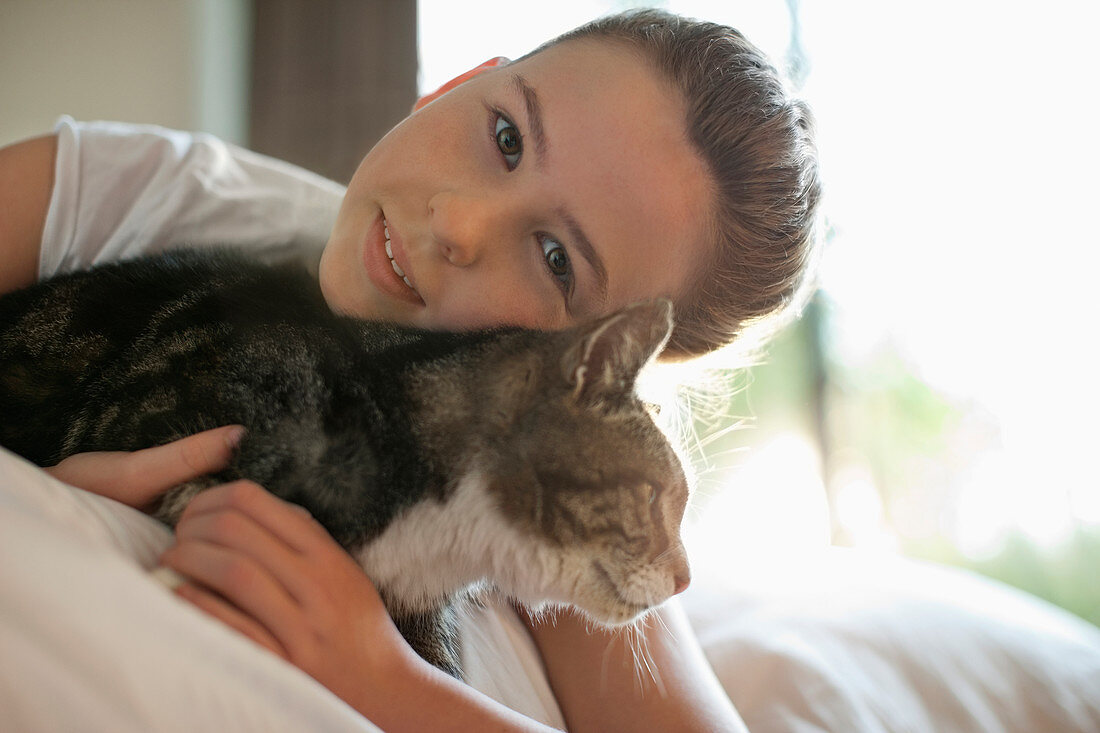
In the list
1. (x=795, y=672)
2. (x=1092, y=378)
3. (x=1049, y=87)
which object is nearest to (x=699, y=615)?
(x=795, y=672)

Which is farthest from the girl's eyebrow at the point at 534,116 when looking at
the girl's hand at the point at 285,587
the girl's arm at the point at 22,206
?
the girl's arm at the point at 22,206

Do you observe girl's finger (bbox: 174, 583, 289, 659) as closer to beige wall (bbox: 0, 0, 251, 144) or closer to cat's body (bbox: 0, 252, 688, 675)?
cat's body (bbox: 0, 252, 688, 675)

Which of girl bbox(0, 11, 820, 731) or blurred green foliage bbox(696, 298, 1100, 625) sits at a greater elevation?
girl bbox(0, 11, 820, 731)

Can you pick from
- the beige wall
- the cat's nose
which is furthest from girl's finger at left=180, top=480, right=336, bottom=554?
the beige wall

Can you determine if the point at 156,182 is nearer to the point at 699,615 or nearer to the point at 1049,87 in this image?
the point at 699,615

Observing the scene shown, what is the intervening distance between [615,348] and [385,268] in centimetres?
40

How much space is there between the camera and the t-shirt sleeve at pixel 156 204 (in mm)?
1218

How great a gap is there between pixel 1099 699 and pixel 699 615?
66cm

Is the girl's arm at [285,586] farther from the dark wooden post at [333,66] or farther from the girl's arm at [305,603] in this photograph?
the dark wooden post at [333,66]

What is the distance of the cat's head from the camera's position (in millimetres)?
805

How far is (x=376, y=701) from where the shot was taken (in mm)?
707

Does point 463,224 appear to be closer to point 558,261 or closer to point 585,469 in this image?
point 558,261

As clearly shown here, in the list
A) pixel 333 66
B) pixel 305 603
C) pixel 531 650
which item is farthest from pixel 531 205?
pixel 333 66

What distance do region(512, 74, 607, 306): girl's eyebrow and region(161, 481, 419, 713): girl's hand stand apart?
50cm
